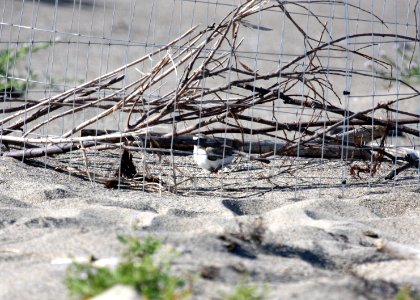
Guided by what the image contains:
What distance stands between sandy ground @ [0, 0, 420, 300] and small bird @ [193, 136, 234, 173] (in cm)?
6

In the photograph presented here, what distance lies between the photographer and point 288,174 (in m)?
4.27

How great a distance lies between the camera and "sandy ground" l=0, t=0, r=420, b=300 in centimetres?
215

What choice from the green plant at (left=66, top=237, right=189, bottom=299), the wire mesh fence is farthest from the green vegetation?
the wire mesh fence

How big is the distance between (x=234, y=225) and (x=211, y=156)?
54.2 inches

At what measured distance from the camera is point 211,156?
411 cm

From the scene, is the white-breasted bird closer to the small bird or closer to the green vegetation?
the small bird

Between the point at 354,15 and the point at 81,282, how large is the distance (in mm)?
8404

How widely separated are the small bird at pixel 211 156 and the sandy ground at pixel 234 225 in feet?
0.20

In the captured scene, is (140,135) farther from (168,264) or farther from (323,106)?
(168,264)

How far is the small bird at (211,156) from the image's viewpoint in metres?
4.06

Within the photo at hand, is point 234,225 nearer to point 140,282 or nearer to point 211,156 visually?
point 140,282

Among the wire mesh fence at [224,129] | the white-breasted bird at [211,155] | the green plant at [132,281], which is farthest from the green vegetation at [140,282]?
the white-breasted bird at [211,155]

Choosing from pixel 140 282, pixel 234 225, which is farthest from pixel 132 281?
pixel 234 225

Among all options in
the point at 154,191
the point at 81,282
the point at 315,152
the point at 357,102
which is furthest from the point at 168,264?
the point at 357,102
